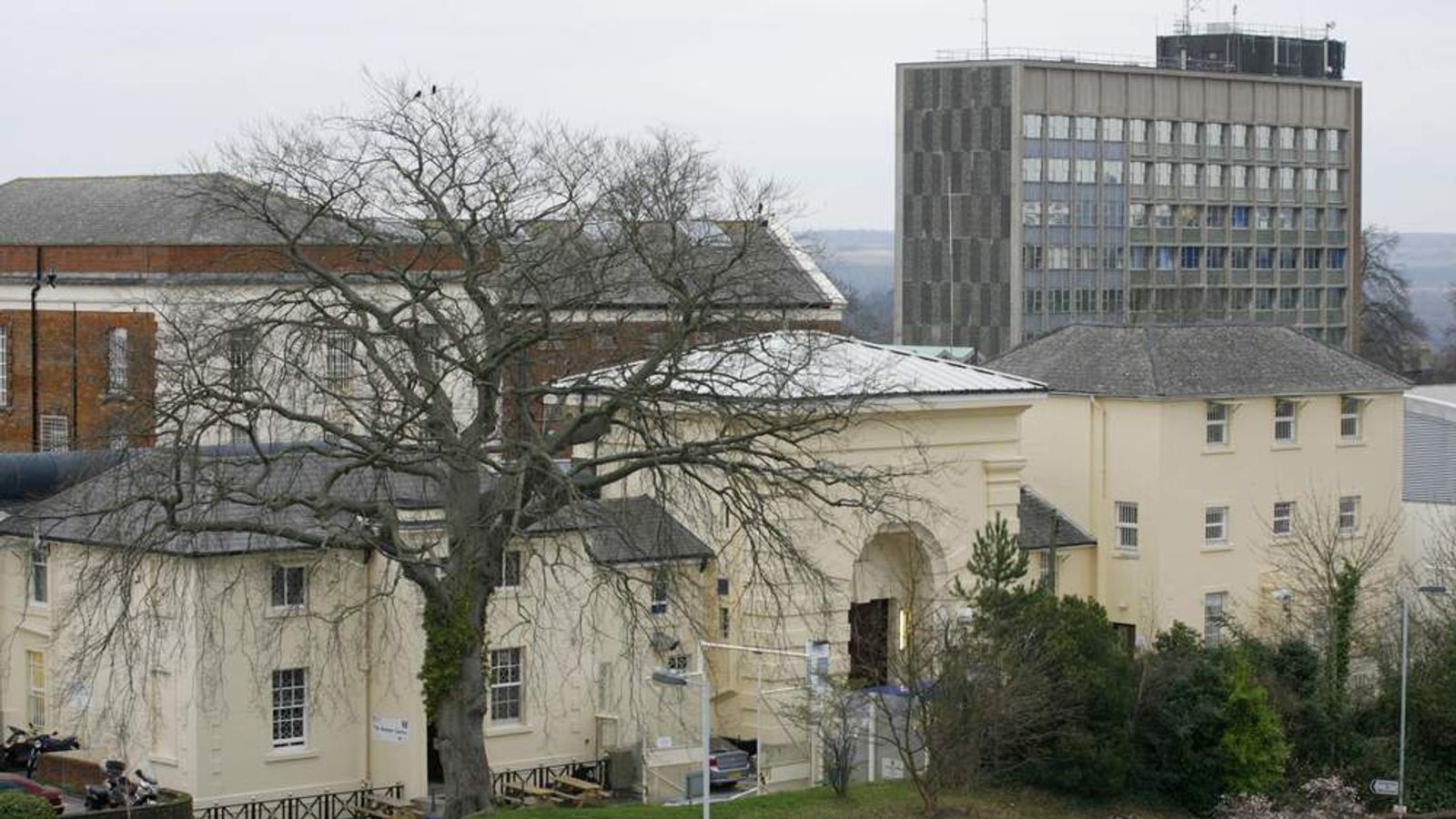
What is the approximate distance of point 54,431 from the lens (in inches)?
2456

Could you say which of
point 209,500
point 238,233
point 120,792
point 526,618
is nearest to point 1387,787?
point 526,618

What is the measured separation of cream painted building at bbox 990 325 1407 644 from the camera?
187 feet

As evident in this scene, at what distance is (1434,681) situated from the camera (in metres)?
45.1

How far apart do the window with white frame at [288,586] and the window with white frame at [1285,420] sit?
28334 millimetres

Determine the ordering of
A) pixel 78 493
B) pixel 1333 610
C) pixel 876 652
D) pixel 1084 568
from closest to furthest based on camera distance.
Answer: pixel 78 493, pixel 1333 610, pixel 876 652, pixel 1084 568

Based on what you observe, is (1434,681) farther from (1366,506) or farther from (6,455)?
(6,455)

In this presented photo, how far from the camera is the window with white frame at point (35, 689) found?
44500mm

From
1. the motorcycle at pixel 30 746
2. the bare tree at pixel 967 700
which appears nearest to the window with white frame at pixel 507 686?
the bare tree at pixel 967 700

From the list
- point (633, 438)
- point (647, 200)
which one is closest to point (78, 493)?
point (633, 438)

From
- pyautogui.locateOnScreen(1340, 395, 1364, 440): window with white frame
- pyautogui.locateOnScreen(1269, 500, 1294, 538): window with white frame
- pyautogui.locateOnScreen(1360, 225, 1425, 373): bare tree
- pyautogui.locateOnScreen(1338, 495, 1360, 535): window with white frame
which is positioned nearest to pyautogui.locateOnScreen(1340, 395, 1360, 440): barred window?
pyautogui.locateOnScreen(1340, 395, 1364, 440): window with white frame

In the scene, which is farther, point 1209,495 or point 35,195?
point 35,195

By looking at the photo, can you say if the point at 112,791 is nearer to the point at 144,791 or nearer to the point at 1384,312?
the point at 144,791

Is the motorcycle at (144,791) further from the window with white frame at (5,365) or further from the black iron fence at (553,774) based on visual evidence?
the window with white frame at (5,365)

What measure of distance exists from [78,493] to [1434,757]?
2688 cm
